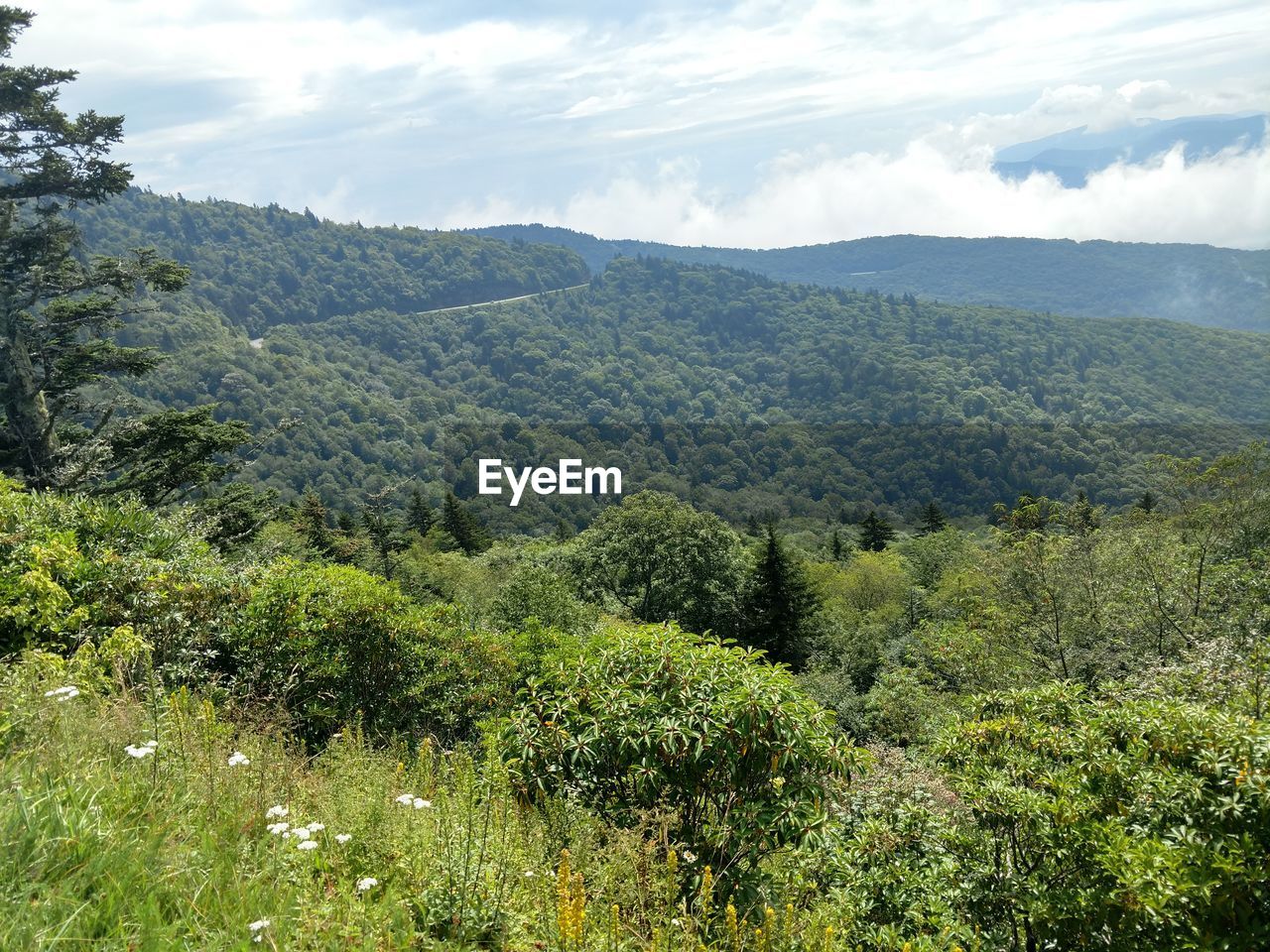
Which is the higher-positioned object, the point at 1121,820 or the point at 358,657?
the point at 1121,820

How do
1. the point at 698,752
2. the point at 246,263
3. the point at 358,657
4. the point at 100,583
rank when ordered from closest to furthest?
1. the point at 698,752
2. the point at 100,583
3. the point at 358,657
4. the point at 246,263

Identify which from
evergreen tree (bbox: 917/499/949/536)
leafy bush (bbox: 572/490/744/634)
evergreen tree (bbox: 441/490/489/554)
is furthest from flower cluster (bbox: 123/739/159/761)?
evergreen tree (bbox: 917/499/949/536)

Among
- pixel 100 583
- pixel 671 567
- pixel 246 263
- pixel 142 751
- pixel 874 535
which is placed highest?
pixel 246 263

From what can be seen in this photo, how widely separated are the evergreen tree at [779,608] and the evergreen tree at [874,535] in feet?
83.1

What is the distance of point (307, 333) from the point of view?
166m

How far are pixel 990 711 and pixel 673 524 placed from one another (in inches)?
1113

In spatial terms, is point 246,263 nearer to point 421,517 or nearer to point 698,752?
point 421,517

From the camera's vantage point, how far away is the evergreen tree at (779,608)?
29.9 m

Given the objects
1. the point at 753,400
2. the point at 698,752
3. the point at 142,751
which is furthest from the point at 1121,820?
the point at 753,400

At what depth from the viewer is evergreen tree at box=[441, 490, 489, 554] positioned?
175 ft

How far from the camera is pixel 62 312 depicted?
17.8 metres

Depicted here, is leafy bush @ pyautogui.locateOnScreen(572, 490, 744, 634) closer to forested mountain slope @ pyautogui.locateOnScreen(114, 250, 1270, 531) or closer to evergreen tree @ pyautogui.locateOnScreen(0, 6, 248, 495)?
evergreen tree @ pyautogui.locateOnScreen(0, 6, 248, 495)

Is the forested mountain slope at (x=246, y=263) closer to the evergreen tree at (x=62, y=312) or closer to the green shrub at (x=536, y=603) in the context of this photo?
the evergreen tree at (x=62, y=312)

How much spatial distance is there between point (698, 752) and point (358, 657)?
5.31 m
